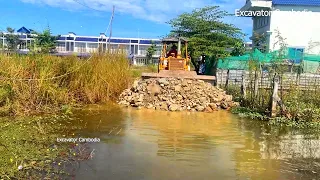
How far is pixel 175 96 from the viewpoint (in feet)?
42.2

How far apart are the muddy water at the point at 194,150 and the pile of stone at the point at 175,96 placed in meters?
2.24

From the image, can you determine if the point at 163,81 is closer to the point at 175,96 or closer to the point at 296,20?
the point at 175,96

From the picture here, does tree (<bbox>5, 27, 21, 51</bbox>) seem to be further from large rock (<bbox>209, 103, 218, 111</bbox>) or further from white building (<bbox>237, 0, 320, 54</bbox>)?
white building (<bbox>237, 0, 320, 54</bbox>)

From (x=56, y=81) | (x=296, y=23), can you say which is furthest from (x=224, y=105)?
(x=296, y=23)

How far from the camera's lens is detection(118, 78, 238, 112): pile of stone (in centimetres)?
1245

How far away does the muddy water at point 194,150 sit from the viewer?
516 centimetres

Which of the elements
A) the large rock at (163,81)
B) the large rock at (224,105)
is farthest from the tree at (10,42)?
the large rock at (224,105)

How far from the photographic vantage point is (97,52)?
13.5m

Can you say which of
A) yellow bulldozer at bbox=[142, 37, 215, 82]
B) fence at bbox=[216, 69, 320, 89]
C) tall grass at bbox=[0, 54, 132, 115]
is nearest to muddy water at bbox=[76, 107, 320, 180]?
tall grass at bbox=[0, 54, 132, 115]

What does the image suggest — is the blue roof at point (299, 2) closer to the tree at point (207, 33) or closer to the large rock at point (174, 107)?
the tree at point (207, 33)

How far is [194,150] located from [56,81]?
240 inches

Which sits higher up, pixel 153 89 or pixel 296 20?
pixel 296 20

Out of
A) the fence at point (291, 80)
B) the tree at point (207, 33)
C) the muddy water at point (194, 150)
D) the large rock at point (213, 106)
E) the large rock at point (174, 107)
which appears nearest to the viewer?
the muddy water at point (194, 150)

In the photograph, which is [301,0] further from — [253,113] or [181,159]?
[181,159]
